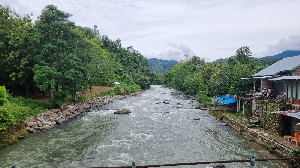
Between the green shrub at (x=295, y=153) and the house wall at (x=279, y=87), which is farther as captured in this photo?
the house wall at (x=279, y=87)

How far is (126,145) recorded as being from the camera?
16.8 metres

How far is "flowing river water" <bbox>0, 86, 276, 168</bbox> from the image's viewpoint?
1392cm

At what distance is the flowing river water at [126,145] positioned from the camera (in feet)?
45.7

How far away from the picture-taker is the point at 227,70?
31719 millimetres

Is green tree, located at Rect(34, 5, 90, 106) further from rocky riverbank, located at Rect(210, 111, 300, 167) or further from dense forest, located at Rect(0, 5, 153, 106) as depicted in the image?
rocky riverbank, located at Rect(210, 111, 300, 167)

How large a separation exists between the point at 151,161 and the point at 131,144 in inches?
140

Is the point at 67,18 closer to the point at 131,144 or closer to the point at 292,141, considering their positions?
the point at 131,144

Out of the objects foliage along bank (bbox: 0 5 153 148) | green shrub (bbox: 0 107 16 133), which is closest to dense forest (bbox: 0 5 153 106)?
foliage along bank (bbox: 0 5 153 148)

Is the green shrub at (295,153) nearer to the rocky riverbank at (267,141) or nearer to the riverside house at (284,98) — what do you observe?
the rocky riverbank at (267,141)

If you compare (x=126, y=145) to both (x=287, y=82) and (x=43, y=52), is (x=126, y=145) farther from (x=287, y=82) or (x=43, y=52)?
(x=287, y=82)

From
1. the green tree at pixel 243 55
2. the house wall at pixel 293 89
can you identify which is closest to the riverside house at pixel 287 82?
the house wall at pixel 293 89

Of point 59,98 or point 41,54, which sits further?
point 59,98

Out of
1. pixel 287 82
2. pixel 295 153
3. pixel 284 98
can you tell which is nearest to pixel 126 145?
pixel 295 153

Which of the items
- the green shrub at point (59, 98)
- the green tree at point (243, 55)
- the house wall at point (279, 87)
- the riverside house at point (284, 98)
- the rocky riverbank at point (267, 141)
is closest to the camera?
the rocky riverbank at point (267, 141)
